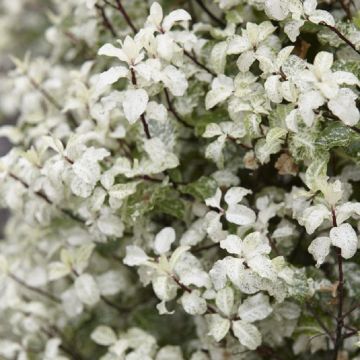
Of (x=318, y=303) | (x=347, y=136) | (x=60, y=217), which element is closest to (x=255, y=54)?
(x=347, y=136)

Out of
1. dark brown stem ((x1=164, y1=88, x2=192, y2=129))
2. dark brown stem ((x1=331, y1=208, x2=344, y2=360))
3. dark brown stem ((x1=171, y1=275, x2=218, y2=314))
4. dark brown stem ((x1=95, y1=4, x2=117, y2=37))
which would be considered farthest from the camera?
dark brown stem ((x1=95, y1=4, x2=117, y2=37))

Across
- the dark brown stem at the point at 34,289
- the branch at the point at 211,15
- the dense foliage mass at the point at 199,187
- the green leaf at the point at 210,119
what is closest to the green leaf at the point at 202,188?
the dense foliage mass at the point at 199,187

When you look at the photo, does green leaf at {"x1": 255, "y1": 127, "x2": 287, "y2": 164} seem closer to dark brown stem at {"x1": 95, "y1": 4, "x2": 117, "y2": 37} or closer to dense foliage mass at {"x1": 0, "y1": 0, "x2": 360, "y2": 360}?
dense foliage mass at {"x1": 0, "y1": 0, "x2": 360, "y2": 360}

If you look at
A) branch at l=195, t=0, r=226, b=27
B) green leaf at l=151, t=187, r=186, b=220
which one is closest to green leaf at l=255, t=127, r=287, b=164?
green leaf at l=151, t=187, r=186, b=220

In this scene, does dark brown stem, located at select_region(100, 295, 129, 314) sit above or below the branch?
below

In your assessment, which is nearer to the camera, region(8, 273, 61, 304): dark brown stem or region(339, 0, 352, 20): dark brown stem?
region(339, 0, 352, 20): dark brown stem

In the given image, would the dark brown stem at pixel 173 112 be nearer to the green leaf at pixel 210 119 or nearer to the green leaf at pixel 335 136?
the green leaf at pixel 210 119

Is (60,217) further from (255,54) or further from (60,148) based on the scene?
(255,54)

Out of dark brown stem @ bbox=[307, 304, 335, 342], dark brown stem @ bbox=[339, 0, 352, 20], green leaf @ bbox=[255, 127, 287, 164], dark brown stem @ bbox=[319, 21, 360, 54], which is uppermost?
dark brown stem @ bbox=[319, 21, 360, 54]

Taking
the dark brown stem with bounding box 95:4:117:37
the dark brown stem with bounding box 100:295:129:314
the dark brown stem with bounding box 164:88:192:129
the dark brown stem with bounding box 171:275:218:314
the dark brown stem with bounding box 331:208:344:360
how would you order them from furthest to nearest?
the dark brown stem with bounding box 100:295:129:314 → the dark brown stem with bounding box 95:4:117:37 → the dark brown stem with bounding box 164:88:192:129 → the dark brown stem with bounding box 171:275:218:314 → the dark brown stem with bounding box 331:208:344:360
